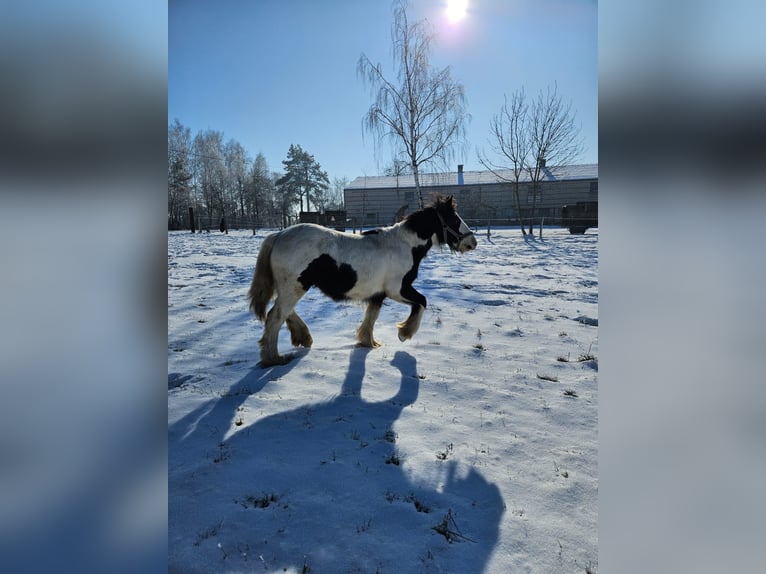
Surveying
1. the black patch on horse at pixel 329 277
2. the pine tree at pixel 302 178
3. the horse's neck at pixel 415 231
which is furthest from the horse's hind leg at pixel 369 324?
the pine tree at pixel 302 178

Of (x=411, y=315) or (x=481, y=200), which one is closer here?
(x=411, y=315)

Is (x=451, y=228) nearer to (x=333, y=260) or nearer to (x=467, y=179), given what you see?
(x=333, y=260)

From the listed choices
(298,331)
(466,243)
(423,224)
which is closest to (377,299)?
(298,331)

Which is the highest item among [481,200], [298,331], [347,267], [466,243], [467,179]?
[467,179]

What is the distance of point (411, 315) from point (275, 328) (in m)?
1.61

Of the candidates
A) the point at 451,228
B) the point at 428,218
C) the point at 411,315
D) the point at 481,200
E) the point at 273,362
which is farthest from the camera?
the point at 481,200

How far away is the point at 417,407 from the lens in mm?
2971

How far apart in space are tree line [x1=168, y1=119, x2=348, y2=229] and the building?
7.19 meters

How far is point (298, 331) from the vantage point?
4.48 metres

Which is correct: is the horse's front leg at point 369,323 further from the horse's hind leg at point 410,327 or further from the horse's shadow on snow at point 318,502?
the horse's shadow on snow at point 318,502

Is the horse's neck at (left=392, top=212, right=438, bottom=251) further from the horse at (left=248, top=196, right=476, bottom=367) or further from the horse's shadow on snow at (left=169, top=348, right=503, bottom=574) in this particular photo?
the horse's shadow on snow at (left=169, top=348, right=503, bottom=574)
